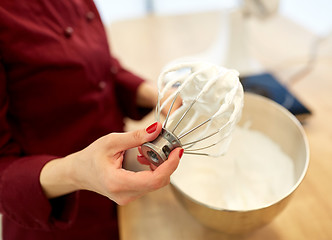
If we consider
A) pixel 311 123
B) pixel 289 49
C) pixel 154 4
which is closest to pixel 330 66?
pixel 289 49

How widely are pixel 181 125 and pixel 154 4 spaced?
210 cm

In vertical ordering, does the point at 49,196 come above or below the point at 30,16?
below

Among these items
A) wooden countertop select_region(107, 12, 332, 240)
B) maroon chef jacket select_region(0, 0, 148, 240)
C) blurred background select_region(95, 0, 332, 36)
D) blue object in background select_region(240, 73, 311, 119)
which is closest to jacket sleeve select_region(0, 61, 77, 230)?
maroon chef jacket select_region(0, 0, 148, 240)

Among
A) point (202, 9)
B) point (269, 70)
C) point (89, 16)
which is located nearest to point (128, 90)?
point (89, 16)

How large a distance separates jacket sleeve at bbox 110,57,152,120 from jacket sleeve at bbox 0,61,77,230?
27cm

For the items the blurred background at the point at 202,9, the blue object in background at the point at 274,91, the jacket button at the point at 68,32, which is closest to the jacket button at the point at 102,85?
the jacket button at the point at 68,32

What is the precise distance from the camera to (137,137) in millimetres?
329

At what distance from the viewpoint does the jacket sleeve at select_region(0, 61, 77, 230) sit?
0.45 metres

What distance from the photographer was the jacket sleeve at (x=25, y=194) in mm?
450

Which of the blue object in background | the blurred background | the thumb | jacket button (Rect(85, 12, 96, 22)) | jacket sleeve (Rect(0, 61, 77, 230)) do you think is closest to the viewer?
the thumb

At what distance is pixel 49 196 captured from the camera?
47 cm

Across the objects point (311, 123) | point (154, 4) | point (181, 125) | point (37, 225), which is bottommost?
point (154, 4)

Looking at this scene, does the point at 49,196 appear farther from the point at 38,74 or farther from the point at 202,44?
the point at 202,44

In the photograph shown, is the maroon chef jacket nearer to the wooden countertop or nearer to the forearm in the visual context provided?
the forearm
